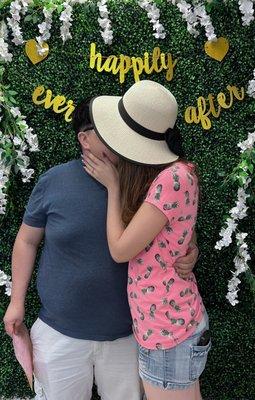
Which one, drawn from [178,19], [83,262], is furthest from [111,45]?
[83,262]

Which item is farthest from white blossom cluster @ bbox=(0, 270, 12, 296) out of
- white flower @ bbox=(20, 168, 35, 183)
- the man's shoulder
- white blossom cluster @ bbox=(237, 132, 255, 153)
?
white blossom cluster @ bbox=(237, 132, 255, 153)

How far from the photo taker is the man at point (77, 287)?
5.75 ft

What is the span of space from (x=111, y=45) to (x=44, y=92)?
395 millimetres

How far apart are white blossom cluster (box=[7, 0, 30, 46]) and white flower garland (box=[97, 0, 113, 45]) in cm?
35

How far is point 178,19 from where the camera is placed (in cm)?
238

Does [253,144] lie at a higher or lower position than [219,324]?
higher

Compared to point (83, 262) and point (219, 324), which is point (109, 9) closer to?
point (83, 262)

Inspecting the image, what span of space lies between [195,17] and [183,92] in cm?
35

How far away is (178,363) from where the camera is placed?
1674mm

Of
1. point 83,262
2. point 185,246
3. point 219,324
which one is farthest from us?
point 219,324

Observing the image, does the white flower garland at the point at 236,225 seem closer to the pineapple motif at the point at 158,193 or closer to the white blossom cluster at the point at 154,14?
the white blossom cluster at the point at 154,14

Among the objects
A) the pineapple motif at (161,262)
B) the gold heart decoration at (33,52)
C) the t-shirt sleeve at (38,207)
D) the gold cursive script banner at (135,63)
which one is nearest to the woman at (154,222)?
the pineapple motif at (161,262)

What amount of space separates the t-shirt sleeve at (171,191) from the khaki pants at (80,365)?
25.2 inches

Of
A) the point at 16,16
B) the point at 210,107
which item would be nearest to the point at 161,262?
the point at 210,107
